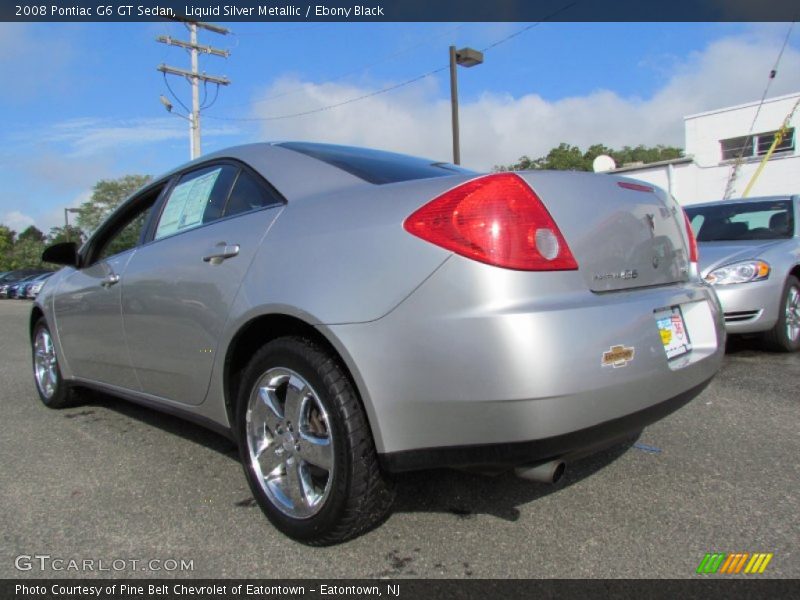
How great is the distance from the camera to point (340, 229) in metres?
2.10

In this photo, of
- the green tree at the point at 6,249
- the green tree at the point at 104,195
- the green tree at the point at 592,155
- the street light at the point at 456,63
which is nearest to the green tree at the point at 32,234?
the green tree at the point at 6,249

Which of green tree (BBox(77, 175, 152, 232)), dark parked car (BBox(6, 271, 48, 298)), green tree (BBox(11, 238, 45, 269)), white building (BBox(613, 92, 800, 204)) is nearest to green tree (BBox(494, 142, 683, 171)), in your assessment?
white building (BBox(613, 92, 800, 204))

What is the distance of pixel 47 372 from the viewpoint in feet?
14.6

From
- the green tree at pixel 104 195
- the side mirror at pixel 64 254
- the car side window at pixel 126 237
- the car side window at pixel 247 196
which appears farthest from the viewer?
the green tree at pixel 104 195

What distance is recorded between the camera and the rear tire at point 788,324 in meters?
5.21

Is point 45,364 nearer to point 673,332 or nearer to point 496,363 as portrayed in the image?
point 496,363

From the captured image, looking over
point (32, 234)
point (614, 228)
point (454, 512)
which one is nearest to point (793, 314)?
point (614, 228)

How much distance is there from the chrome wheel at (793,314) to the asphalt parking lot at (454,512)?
6.82ft

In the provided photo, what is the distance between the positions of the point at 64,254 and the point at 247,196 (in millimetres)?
1909

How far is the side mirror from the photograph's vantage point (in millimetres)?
3850

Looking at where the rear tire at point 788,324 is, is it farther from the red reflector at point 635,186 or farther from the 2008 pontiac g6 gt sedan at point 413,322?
the red reflector at point 635,186

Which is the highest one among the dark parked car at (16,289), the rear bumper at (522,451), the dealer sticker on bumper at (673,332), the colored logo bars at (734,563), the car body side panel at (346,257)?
the car body side panel at (346,257)

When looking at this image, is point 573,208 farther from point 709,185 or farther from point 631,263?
point 709,185

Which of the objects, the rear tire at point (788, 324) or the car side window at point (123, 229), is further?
the rear tire at point (788, 324)
